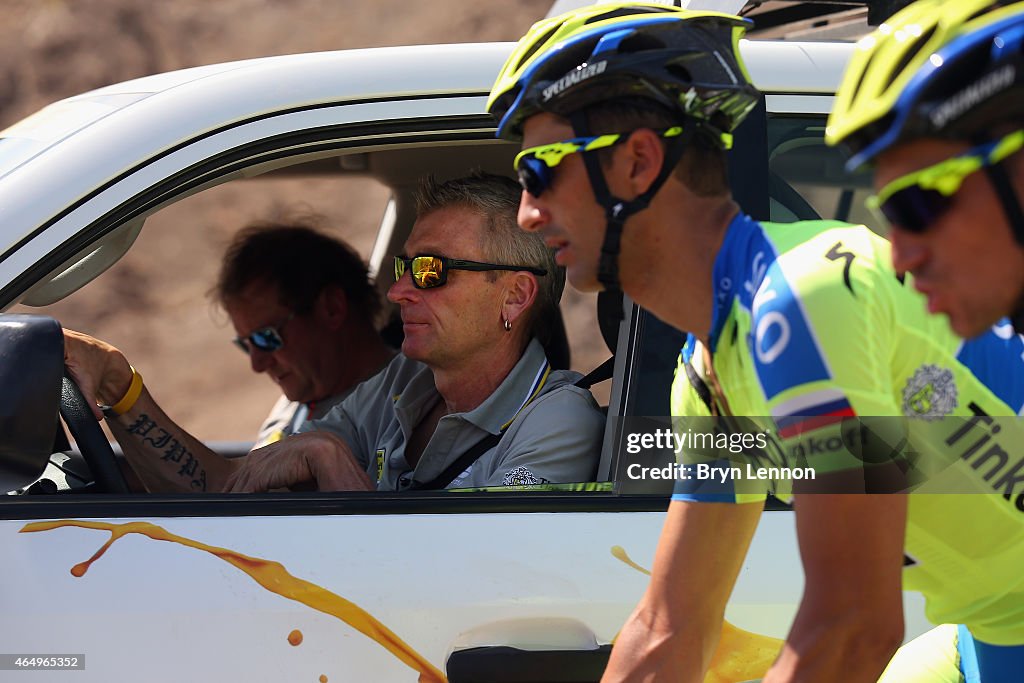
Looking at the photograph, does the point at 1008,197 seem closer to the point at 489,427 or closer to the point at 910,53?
the point at 910,53

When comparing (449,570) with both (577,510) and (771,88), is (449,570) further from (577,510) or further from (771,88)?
(771,88)

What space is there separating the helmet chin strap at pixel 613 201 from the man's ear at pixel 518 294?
1.04 metres

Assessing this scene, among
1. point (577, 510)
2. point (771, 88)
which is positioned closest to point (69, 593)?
point (577, 510)

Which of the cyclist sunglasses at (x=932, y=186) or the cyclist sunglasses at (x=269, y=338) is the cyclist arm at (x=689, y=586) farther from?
the cyclist sunglasses at (x=269, y=338)

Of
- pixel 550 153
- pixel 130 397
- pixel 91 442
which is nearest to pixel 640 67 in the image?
pixel 550 153

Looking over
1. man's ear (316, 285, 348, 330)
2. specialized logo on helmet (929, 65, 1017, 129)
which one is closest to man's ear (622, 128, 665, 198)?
specialized logo on helmet (929, 65, 1017, 129)

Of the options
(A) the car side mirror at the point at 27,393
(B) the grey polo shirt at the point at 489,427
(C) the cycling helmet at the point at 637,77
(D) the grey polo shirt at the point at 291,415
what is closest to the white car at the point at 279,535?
(A) the car side mirror at the point at 27,393

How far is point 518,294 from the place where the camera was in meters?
2.48

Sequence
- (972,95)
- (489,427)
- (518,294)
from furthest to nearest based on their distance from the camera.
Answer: (518,294) < (489,427) < (972,95)

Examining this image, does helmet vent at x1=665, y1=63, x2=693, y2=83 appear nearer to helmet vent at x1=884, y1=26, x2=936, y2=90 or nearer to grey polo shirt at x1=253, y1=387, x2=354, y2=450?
helmet vent at x1=884, y1=26, x2=936, y2=90

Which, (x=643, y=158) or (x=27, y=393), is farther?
(x=27, y=393)

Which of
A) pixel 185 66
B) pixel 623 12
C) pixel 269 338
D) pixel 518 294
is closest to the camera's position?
pixel 623 12

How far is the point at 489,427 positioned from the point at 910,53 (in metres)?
1.42

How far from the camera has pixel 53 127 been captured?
205 cm
